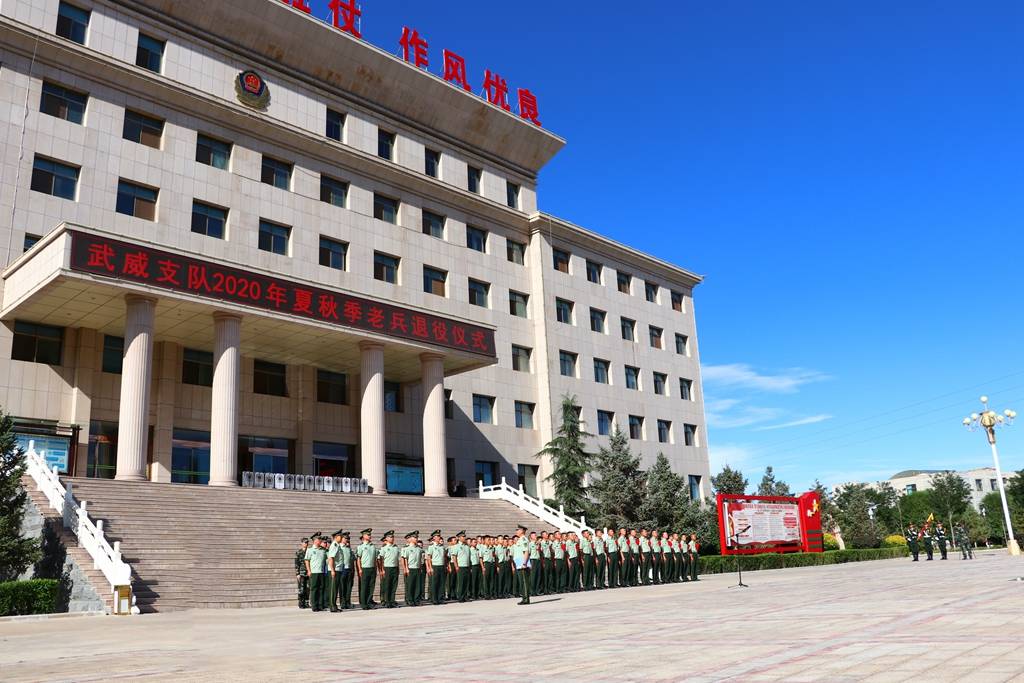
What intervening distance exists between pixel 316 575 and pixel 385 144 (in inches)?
1001

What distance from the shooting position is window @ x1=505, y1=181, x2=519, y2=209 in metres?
42.5

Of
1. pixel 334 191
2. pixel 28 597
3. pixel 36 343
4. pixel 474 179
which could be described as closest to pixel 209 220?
pixel 334 191

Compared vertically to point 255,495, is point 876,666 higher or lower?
lower

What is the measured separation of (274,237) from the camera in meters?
31.7

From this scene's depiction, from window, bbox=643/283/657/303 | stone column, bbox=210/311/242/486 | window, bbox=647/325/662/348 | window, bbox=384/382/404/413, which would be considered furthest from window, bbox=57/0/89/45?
window, bbox=647/325/662/348

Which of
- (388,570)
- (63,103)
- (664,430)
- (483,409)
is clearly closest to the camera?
(388,570)

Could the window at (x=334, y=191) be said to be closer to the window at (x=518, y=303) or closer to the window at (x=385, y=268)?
the window at (x=385, y=268)

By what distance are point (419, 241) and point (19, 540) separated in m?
23.1

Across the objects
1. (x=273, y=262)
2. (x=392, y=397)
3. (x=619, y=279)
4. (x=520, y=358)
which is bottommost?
(x=392, y=397)

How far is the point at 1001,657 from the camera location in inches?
237

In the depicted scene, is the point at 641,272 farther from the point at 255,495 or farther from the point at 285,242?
the point at 255,495

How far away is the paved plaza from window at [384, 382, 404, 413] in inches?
800

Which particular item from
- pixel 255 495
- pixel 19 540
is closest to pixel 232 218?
pixel 255 495

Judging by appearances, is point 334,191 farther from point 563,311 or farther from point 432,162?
point 563,311
